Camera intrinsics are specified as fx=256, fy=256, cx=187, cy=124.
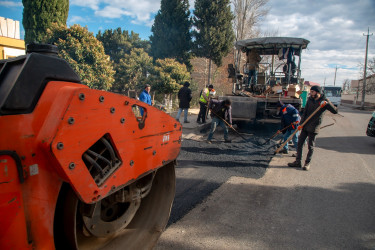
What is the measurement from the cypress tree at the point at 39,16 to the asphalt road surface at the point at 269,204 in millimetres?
11935

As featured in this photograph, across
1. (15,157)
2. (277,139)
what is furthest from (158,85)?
(15,157)

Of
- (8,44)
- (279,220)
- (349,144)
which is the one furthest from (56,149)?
(8,44)

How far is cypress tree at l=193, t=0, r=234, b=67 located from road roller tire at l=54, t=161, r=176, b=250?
17.6 metres

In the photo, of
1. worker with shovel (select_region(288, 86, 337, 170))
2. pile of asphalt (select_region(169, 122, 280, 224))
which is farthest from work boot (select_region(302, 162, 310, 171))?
pile of asphalt (select_region(169, 122, 280, 224))

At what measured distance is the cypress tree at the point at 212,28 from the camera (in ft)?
61.4

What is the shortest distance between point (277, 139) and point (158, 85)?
327 inches

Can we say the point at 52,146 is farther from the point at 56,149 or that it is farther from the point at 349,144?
the point at 349,144

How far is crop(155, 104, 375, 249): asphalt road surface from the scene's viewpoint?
106 inches

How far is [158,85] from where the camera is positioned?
14.3 meters

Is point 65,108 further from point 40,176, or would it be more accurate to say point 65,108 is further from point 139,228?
point 139,228

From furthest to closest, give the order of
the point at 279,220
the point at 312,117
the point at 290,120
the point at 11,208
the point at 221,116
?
1. the point at 221,116
2. the point at 290,120
3. the point at 312,117
4. the point at 279,220
5. the point at 11,208

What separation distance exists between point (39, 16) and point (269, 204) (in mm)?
14526

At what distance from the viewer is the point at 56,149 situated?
49.7 inches

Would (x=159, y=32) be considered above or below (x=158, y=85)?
above
